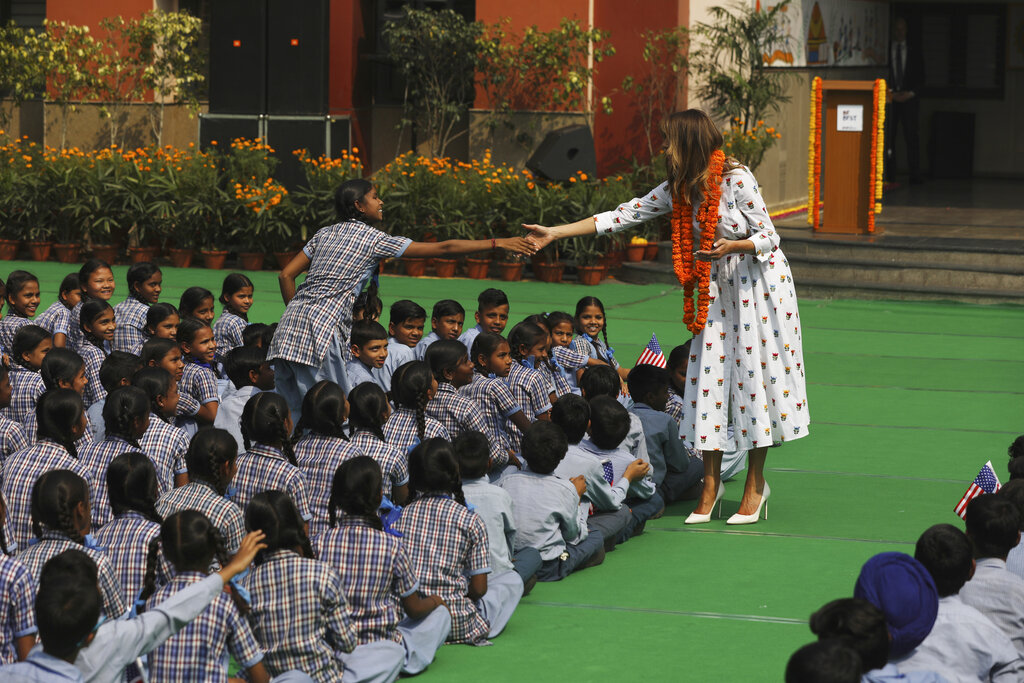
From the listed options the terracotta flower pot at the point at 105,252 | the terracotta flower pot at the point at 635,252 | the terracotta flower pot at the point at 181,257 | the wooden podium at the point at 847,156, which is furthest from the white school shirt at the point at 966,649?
the terracotta flower pot at the point at 105,252

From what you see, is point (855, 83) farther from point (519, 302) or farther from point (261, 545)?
point (261, 545)

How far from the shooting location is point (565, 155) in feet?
48.8

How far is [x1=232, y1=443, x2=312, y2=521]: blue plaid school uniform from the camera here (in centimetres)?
513

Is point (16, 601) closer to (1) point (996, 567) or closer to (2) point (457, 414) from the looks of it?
(2) point (457, 414)

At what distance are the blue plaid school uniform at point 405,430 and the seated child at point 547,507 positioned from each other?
41cm

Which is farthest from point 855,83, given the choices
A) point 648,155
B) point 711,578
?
point 711,578

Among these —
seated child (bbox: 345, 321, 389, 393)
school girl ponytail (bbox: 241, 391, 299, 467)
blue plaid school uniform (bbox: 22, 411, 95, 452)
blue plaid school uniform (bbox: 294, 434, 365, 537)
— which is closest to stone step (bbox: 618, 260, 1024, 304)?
seated child (bbox: 345, 321, 389, 393)

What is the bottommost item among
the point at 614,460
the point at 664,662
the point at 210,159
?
the point at 664,662

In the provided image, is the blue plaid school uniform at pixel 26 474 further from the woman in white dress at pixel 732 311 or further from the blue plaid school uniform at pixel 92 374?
the woman in white dress at pixel 732 311

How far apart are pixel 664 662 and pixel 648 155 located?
11.9 meters

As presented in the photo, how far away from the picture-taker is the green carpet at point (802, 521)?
15.9ft

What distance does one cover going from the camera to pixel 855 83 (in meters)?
14.3

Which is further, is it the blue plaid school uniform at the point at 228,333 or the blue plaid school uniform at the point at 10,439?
the blue plaid school uniform at the point at 228,333

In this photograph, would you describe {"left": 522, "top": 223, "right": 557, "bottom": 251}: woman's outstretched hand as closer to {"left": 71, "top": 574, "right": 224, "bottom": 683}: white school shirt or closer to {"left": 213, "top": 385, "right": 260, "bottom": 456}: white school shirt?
{"left": 213, "top": 385, "right": 260, "bottom": 456}: white school shirt
